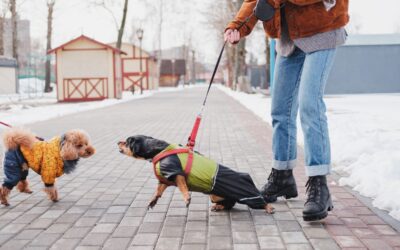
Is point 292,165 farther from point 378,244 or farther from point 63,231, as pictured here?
point 63,231

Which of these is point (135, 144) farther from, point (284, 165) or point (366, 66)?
point (366, 66)

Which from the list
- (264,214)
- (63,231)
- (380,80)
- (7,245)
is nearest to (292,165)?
(264,214)

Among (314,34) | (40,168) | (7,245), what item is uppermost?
(314,34)

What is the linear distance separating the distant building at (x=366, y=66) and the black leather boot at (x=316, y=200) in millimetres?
24998

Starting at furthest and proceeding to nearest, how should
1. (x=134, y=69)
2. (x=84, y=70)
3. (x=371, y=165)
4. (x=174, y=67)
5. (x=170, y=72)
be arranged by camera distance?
(x=170, y=72) < (x=174, y=67) < (x=134, y=69) < (x=84, y=70) < (x=371, y=165)

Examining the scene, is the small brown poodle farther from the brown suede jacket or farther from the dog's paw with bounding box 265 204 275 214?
the brown suede jacket

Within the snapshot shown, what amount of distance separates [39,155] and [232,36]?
1.87m

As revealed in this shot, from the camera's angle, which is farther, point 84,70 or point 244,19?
point 84,70

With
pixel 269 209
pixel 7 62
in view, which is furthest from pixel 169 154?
pixel 7 62

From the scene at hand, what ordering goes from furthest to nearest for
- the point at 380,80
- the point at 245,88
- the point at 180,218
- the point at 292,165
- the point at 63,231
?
the point at 245,88 < the point at 380,80 < the point at 292,165 < the point at 180,218 < the point at 63,231

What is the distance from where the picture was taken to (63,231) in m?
3.59

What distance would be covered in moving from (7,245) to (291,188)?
2.24 m

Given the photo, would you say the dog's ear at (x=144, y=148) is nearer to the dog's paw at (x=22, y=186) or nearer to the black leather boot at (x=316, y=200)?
the black leather boot at (x=316, y=200)

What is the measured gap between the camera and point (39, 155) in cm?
Answer: 428
